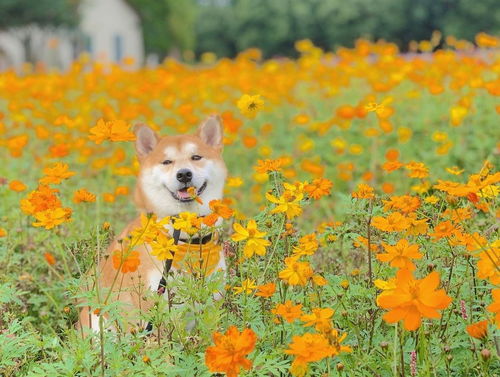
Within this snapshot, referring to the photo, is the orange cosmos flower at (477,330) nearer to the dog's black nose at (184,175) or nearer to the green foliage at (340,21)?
the dog's black nose at (184,175)

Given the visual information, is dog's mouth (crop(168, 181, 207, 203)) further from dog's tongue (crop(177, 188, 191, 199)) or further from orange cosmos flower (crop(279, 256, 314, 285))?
orange cosmos flower (crop(279, 256, 314, 285))

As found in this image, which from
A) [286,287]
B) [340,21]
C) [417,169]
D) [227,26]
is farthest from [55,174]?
[227,26]

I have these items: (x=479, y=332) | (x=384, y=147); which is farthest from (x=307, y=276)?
(x=384, y=147)

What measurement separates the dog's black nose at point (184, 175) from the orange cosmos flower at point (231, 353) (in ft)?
6.34

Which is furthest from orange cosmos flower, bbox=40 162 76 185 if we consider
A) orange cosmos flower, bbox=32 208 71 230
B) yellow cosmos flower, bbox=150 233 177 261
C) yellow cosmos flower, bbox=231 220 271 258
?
yellow cosmos flower, bbox=231 220 271 258

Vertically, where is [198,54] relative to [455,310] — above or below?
below

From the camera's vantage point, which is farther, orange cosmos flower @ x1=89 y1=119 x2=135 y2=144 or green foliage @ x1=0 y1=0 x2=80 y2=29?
green foliage @ x1=0 y1=0 x2=80 y2=29

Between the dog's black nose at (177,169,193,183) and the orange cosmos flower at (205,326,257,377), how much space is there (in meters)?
1.93

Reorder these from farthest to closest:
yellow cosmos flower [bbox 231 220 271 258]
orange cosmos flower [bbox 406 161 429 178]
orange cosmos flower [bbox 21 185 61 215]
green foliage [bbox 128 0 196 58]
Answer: green foliage [bbox 128 0 196 58]
orange cosmos flower [bbox 406 161 429 178]
orange cosmos flower [bbox 21 185 61 215]
yellow cosmos flower [bbox 231 220 271 258]

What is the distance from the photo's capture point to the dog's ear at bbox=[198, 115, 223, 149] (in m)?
4.25

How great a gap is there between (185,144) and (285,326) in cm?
169

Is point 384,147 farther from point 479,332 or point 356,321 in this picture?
point 479,332

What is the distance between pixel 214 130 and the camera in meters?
4.31

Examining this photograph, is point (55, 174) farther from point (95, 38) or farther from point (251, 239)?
point (95, 38)
